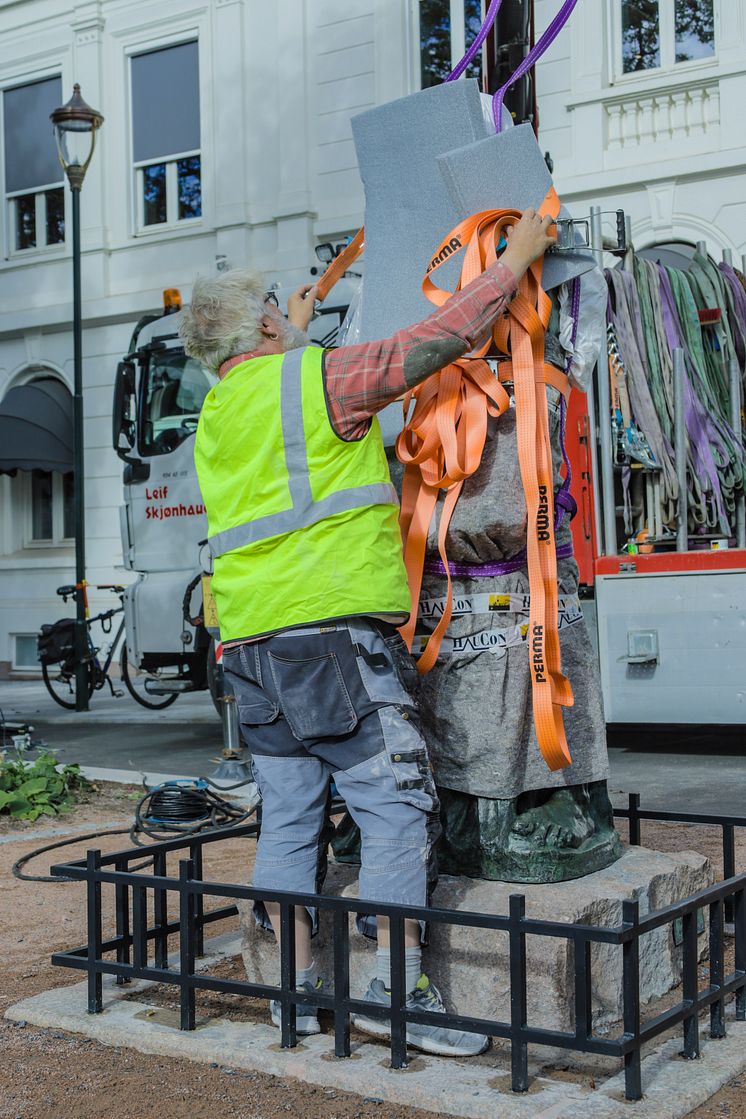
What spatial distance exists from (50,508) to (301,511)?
16512mm

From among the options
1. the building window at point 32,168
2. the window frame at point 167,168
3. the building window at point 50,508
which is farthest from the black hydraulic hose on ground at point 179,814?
the building window at point 32,168

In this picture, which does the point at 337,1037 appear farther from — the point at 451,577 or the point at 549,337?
the point at 549,337

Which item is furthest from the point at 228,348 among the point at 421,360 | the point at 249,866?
the point at 249,866

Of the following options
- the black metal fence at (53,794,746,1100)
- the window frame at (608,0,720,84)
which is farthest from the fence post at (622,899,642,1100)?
the window frame at (608,0,720,84)

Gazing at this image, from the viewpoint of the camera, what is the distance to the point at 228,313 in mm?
3346

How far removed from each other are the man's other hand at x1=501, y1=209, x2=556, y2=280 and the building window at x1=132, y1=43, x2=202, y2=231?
1519 cm

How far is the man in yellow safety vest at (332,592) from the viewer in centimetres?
315

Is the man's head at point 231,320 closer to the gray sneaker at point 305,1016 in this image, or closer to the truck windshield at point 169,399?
the gray sneaker at point 305,1016

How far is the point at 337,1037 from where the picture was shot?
317 cm

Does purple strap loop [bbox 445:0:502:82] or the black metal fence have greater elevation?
purple strap loop [bbox 445:0:502:82]

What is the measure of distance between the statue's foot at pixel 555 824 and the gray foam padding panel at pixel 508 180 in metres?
1.30

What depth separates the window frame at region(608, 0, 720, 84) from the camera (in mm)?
13633

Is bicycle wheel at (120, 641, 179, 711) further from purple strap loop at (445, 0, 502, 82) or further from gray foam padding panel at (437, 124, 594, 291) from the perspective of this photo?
gray foam padding panel at (437, 124, 594, 291)

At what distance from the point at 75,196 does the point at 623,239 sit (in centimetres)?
707
